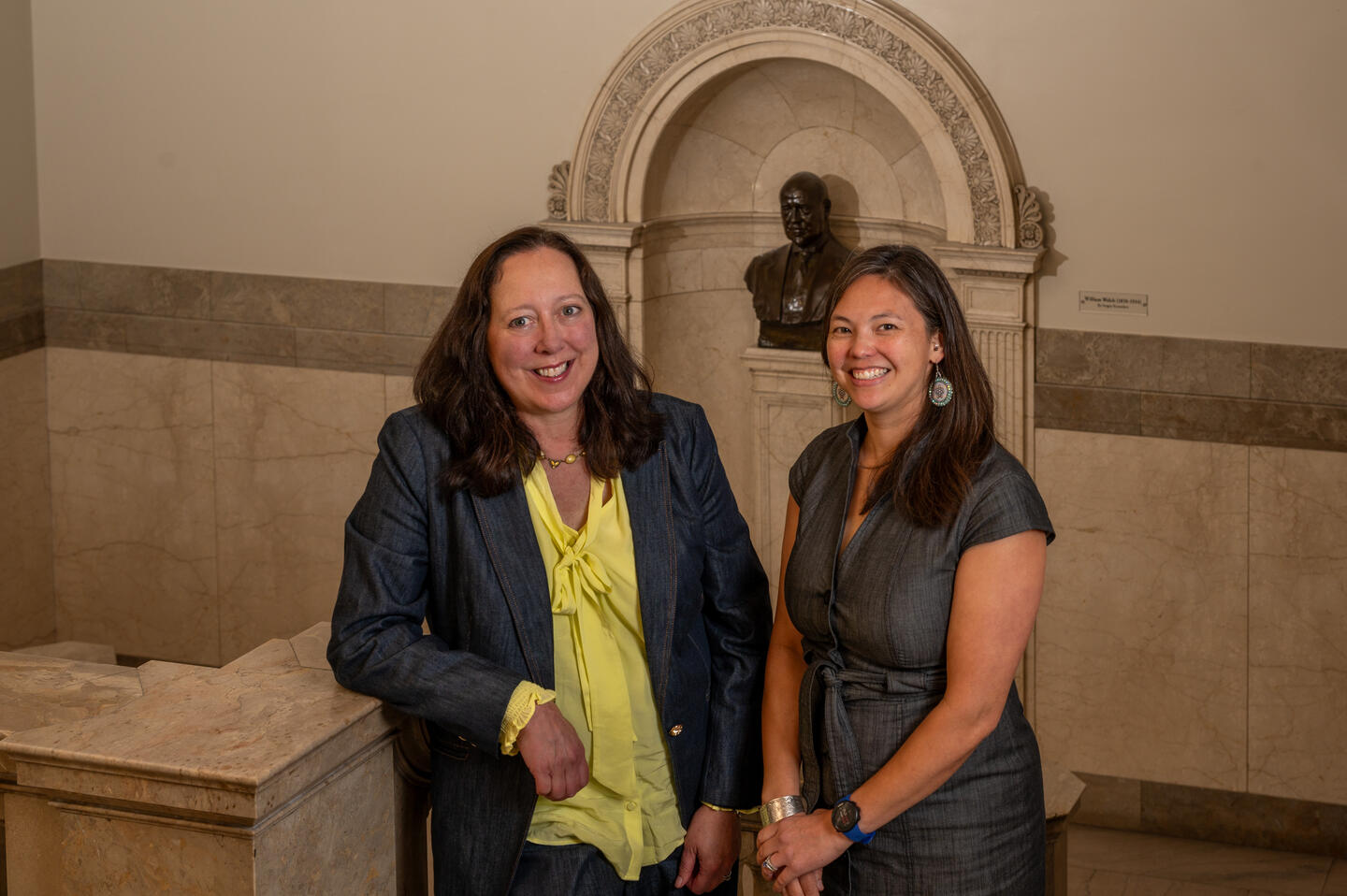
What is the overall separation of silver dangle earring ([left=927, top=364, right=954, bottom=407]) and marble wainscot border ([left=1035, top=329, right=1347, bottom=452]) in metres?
3.76

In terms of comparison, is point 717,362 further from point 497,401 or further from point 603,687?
point 603,687

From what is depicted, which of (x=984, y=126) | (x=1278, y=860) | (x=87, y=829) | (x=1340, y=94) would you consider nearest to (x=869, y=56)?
(x=984, y=126)

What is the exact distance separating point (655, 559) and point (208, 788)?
785mm

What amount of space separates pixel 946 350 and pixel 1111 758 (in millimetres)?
4314

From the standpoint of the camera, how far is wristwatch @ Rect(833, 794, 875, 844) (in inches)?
96.0

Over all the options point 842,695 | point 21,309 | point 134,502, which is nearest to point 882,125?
point 134,502

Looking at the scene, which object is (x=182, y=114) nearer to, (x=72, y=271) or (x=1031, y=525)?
(x=72, y=271)

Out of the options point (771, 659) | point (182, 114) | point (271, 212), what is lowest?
point (771, 659)

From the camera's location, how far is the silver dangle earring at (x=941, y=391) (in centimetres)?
251

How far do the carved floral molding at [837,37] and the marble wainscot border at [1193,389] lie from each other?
0.60m

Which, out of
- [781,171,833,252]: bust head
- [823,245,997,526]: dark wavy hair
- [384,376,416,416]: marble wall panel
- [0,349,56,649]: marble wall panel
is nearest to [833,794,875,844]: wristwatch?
[823,245,997,526]: dark wavy hair

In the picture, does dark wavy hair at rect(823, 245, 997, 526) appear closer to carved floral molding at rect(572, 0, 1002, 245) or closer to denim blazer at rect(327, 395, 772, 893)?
denim blazer at rect(327, 395, 772, 893)

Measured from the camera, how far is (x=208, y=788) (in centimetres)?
220

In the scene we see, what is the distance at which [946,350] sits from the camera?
2.52 metres
